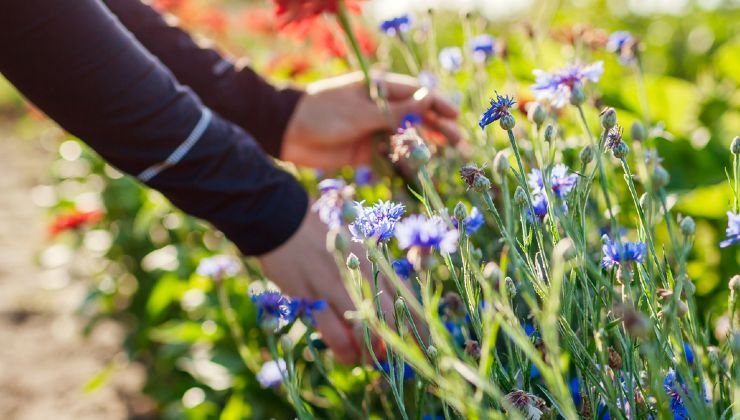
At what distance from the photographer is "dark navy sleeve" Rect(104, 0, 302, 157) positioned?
5.24 ft

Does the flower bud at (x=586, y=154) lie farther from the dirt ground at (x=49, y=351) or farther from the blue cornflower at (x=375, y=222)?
the dirt ground at (x=49, y=351)

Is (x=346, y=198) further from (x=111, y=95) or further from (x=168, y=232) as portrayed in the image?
(x=168, y=232)

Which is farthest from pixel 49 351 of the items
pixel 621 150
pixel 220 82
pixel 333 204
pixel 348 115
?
pixel 621 150

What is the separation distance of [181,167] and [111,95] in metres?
0.13

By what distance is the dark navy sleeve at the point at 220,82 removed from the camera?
1.60 meters

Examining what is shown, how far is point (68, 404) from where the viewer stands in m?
2.43

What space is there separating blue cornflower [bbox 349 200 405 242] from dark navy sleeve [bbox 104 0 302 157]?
752mm

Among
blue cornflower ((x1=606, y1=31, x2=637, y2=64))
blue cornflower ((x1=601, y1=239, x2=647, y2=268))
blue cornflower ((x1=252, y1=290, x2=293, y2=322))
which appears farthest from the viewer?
blue cornflower ((x1=606, y1=31, x2=637, y2=64))

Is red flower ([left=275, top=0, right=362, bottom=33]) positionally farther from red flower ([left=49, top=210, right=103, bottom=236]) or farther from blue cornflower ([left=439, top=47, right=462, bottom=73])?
red flower ([left=49, top=210, right=103, bottom=236])

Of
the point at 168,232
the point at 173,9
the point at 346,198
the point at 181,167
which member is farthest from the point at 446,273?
the point at 173,9

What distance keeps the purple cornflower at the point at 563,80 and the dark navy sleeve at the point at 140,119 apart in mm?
409

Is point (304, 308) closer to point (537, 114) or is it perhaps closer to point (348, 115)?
point (537, 114)

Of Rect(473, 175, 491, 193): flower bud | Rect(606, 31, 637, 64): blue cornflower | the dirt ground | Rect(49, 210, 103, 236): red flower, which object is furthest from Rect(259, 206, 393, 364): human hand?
Rect(49, 210, 103, 236): red flower

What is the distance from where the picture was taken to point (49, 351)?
9.20ft
